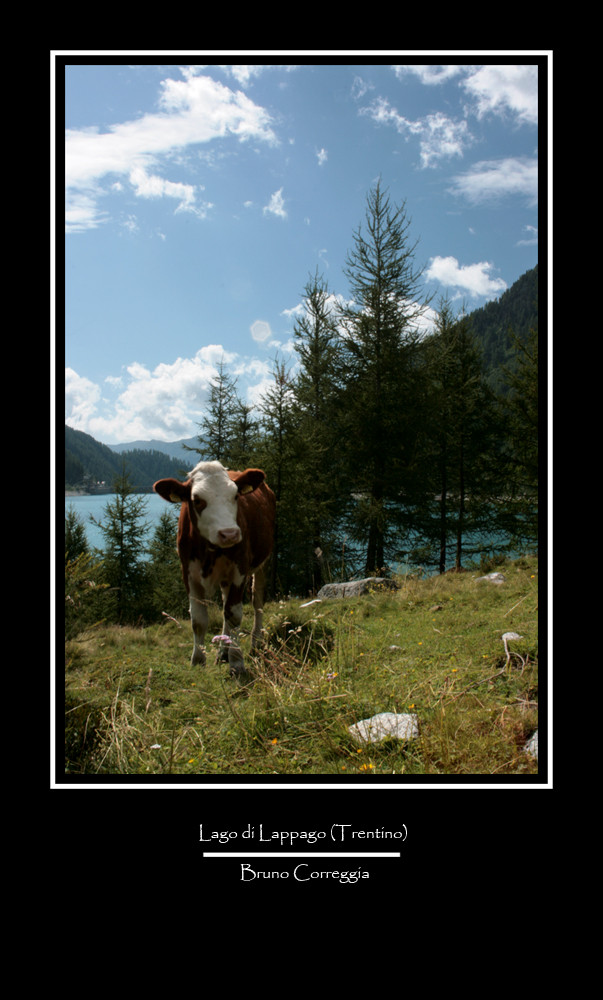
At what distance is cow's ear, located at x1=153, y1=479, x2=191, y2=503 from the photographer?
14.6 ft

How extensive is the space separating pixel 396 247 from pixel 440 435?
6136 millimetres

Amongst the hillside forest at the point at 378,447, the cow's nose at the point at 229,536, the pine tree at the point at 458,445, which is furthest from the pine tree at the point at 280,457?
the cow's nose at the point at 229,536

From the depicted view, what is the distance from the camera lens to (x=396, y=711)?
3143 mm

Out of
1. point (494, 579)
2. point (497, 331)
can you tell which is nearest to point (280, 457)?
point (494, 579)

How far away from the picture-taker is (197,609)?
194 inches

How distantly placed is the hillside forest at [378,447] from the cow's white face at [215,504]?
760cm

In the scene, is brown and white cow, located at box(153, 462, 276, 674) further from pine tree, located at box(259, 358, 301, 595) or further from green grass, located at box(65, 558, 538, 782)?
pine tree, located at box(259, 358, 301, 595)

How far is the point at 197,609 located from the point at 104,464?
1005 cm

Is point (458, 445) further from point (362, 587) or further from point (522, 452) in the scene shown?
point (362, 587)

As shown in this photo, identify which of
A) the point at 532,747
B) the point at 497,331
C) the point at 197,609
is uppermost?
the point at 497,331

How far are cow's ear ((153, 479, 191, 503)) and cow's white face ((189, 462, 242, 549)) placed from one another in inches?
4.6
